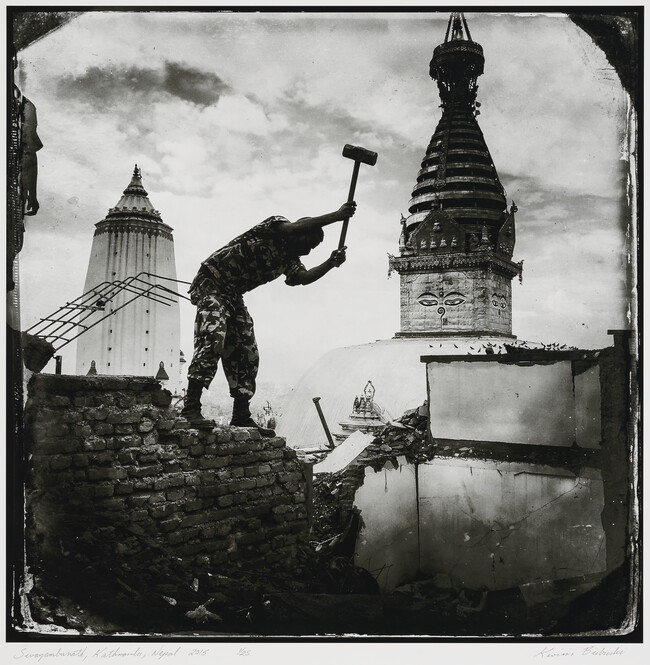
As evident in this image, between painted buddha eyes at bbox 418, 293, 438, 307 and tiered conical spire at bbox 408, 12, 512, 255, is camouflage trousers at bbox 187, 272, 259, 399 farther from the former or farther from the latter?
painted buddha eyes at bbox 418, 293, 438, 307

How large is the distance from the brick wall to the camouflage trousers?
13.8 inches

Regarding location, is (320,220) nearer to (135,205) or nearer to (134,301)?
(135,205)

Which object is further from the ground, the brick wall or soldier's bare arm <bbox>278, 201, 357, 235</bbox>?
soldier's bare arm <bbox>278, 201, 357, 235</bbox>

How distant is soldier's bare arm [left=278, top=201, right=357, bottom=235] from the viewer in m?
3.81

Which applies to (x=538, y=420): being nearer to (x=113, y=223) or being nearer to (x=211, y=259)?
(x=211, y=259)

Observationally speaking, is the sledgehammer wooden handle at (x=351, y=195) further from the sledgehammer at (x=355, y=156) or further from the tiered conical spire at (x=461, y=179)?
the tiered conical spire at (x=461, y=179)

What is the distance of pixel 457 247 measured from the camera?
1102cm

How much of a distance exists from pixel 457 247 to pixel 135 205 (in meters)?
8.00

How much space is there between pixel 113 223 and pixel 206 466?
1845 mm

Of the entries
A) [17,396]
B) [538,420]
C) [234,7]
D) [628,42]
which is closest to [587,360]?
[538,420]

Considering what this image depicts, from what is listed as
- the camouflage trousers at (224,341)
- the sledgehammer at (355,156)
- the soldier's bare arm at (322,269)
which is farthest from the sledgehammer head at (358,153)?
the camouflage trousers at (224,341)

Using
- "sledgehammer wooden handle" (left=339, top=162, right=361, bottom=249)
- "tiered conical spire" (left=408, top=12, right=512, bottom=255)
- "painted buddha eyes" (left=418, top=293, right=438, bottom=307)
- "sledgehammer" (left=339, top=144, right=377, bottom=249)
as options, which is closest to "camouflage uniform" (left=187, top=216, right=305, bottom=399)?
"sledgehammer wooden handle" (left=339, top=162, right=361, bottom=249)

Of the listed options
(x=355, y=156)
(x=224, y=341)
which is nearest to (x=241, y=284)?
(x=224, y=341)

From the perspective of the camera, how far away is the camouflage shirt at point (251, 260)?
3.83m
